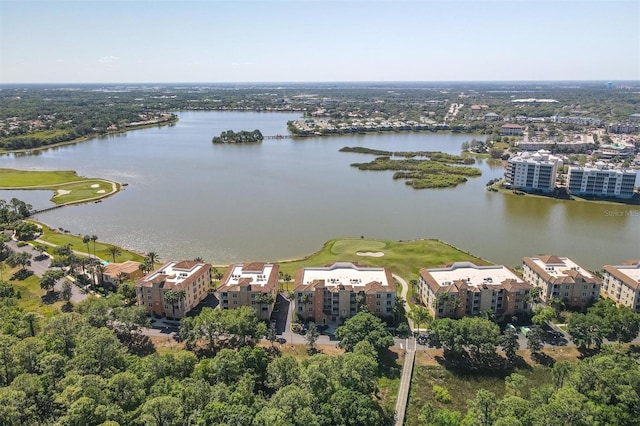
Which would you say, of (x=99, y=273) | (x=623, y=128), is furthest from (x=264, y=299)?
(x=623, y=128)

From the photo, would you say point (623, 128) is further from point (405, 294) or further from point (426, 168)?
point (405, 294)

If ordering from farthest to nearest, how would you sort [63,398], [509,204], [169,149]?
[169,149]
[509,204]
[63,398]

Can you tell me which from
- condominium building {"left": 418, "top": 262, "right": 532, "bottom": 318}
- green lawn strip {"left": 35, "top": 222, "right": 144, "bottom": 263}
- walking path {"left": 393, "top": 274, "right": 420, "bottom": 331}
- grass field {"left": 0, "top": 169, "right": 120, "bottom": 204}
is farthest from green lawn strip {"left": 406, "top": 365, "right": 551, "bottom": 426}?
grass field {"left": 0, "top": 169, "right": 120, "bottom": 204}

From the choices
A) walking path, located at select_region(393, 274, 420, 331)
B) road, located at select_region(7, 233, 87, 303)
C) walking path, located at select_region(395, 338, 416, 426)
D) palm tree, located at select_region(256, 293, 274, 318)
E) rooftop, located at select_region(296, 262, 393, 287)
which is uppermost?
rooftop, located at select_region(296, 262, 393, 287)

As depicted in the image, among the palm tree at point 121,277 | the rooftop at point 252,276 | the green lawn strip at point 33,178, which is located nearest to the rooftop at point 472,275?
the rooftop at point 252,276

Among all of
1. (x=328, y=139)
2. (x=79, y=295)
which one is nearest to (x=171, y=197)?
(x=79, y=295)

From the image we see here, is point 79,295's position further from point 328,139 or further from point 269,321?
point 328,139

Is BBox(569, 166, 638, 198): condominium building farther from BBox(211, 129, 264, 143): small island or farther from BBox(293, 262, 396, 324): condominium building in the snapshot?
BBox(211, 129, 264, 143): small island
